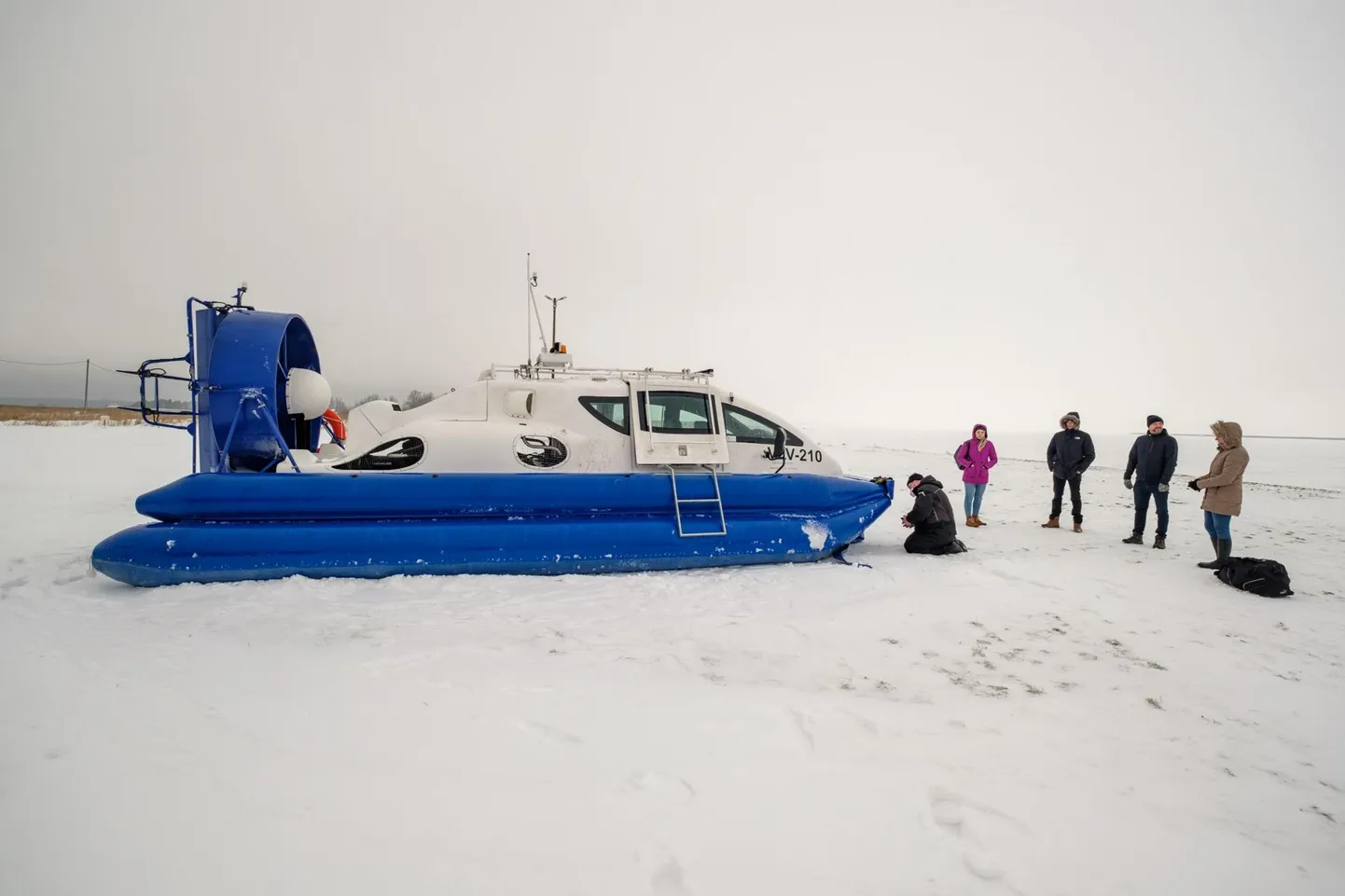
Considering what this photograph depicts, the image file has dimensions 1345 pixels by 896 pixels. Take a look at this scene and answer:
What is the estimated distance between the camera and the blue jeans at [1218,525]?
5824 mm

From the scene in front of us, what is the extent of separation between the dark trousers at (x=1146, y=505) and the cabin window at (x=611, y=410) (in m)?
6.34

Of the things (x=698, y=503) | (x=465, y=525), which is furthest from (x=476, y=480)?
(x=698, y=503)

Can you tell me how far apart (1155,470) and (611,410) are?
661 cm

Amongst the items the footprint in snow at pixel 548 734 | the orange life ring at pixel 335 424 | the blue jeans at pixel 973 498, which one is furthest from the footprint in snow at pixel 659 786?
the blue jeans at pixel 973 498

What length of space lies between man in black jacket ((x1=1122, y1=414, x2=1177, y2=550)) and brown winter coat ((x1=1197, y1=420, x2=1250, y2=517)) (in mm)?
1057

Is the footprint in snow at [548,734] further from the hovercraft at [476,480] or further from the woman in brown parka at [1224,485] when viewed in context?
the woman in brown parka at [1224,485]

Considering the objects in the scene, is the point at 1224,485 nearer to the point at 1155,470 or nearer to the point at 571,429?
the point at 1155,470

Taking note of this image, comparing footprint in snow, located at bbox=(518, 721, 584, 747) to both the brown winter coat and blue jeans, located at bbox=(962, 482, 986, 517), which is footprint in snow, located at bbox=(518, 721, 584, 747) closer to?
the brown winter coat

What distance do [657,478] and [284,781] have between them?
12.8ft

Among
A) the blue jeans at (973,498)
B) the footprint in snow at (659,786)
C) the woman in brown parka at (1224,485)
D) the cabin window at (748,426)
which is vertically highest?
the cabin window at (748,426)

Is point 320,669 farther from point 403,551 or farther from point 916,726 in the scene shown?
point 916,726

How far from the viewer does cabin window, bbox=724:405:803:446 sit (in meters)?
6.50

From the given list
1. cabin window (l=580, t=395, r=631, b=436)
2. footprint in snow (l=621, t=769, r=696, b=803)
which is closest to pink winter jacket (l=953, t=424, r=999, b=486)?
cabin window (l=580, t=395, r=631, b=436)

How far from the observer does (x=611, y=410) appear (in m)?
6.16
